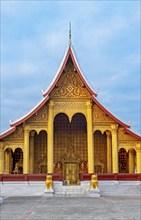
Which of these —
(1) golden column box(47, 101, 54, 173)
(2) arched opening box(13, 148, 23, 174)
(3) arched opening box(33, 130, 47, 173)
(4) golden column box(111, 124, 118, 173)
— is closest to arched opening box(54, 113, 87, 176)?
(3) arched opening box(33, 130, 47, 173)

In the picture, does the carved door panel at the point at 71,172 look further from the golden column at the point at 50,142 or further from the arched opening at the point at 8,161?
the arched opening at the point at 8,161

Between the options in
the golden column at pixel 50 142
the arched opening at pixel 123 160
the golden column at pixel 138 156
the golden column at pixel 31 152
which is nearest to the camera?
the golden column at pixel 50 142

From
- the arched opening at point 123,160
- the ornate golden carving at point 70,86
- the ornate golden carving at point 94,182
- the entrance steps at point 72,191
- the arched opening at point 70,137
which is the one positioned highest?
the ornate golden carving at point 70,86

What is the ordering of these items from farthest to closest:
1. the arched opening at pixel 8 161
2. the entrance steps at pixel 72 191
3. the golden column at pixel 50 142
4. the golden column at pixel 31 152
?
the arched opening at pixel 8 161 < the golden column at pixel 31 152 < the golden column at pixel 50 142 < the entrance steps at pixel 72 191

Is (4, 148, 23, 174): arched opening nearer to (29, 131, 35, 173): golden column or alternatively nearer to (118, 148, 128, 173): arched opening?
(29, 131, 35, 173): golden column

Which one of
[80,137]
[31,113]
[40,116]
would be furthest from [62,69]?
[80,137]

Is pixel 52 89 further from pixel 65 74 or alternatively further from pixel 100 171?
pixel 100 171

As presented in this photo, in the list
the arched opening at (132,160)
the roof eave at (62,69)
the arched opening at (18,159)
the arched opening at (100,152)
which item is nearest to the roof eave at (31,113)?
the roof eave at (62,69)

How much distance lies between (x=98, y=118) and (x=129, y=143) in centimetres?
275

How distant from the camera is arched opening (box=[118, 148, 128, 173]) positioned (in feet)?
86.7

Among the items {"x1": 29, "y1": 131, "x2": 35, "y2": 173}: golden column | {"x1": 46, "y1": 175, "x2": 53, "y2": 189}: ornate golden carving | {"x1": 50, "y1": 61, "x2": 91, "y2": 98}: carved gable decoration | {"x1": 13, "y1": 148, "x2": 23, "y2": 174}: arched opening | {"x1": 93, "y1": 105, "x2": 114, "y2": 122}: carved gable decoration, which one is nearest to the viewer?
{"x1": 46, "y1": 175, "x2": 53, "y2": 189}: ornate golden carving

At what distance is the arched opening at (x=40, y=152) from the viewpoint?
84.3 feet

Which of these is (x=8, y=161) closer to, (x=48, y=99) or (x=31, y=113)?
(x=31, y=113)

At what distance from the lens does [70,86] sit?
24656 mm
